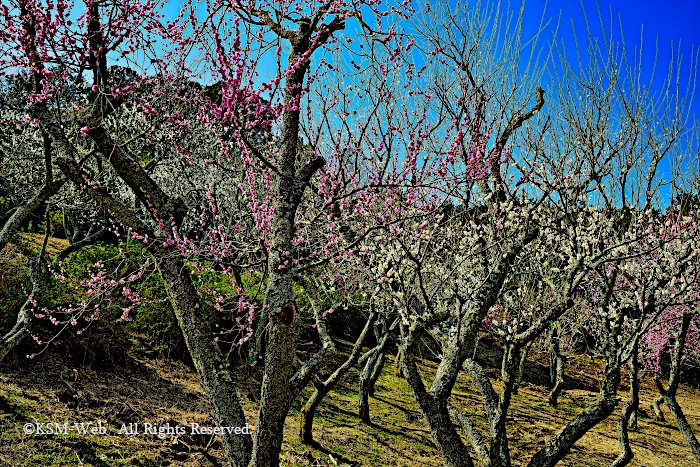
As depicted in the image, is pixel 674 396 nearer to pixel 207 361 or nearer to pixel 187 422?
pixel 187 422

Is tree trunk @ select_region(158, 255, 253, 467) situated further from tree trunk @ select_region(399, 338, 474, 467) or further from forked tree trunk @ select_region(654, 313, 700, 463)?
forked tree trunk @ select_region(654, 313, 700, 463)

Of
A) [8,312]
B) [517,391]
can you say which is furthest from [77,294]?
[517,391]

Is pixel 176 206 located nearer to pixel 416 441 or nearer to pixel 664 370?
pixel 416 441

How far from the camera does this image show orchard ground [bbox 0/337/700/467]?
5260 millimetres

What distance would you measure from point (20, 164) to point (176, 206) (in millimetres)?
11928

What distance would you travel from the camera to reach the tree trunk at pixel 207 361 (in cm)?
366

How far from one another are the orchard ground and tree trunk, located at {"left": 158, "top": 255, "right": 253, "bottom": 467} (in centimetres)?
72

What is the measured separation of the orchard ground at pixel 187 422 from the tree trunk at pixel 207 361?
28.5 inches

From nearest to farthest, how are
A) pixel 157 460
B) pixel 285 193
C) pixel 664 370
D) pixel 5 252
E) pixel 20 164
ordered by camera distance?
pixel 285 193 → pixel 157 460 → pixel 5 252 → pixel 20 164 → pixel 664 370

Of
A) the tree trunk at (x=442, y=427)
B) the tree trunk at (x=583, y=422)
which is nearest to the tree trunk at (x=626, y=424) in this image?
the tree trunk at (x=583, y=422)

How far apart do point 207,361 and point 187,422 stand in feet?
11.3

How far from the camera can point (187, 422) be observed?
654 centimetres

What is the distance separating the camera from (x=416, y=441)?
7.94 metres

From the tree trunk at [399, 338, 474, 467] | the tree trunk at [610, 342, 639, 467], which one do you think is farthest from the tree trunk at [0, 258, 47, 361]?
the tree trunk at [610, 342, 639, 467]
